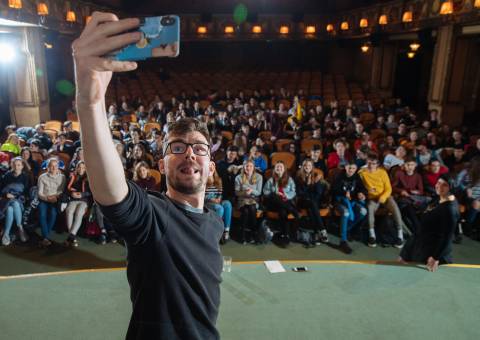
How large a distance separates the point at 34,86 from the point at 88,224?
6842mm

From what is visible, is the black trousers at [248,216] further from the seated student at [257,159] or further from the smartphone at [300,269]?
the smartphone at [300,269]

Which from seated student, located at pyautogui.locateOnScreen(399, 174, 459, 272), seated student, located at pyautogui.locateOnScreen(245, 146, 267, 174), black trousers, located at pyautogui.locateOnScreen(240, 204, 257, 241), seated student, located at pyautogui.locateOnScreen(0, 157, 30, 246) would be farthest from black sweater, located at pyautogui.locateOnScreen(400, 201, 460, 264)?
seated student, located at pyautogui.locateOnScreen(0, 157, 30, 246)

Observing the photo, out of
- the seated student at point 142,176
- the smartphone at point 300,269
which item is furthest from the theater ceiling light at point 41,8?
the smartphone at point 300,269

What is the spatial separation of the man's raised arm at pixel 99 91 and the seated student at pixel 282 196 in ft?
13.0

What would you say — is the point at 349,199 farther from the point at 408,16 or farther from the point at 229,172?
the point at 408,16

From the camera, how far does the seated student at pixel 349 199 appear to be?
4703 mm

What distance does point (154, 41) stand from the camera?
0.81m

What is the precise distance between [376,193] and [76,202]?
3963 mm

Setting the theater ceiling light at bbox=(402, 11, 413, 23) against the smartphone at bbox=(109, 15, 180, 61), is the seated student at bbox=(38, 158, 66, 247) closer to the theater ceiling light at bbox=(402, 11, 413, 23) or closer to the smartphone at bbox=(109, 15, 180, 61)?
the smartphone at bbox=(109, 15, 180, 61)

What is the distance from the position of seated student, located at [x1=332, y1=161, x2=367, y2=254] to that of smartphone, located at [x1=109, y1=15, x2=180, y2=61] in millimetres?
4197

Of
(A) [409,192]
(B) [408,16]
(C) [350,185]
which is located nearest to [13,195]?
(C) [350,185]

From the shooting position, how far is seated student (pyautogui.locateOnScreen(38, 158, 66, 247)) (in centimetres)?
448

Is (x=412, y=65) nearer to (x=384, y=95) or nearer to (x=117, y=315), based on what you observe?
(x=384, y=95)

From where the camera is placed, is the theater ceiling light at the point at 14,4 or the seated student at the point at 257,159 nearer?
the seated student at the point at 257,159
